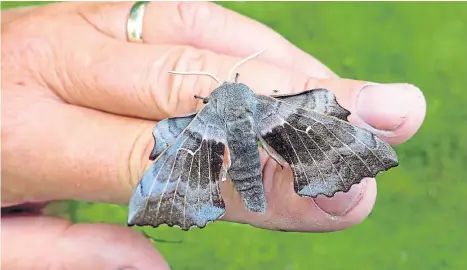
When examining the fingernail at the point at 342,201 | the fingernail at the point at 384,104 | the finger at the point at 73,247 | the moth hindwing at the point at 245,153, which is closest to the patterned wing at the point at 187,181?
the moth hindwing at the point at 245,153

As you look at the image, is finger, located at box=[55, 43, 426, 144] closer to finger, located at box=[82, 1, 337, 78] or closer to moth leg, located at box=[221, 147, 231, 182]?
finger, located at box=[82, 1, 337, 78]

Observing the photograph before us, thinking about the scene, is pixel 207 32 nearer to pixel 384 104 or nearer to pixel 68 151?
pixel 68 151

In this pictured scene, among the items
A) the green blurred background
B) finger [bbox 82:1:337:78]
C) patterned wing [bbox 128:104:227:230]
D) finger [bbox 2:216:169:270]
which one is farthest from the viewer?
the green blurred background

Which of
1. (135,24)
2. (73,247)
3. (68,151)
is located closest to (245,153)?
(68,151)

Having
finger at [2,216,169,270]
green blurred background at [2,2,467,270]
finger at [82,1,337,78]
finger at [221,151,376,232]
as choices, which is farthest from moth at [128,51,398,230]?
green blurred background at [2,2,467,270]

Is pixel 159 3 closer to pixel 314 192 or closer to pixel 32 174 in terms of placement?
pixel 32 174

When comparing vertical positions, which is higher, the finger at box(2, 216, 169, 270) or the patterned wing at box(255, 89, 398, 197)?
the patterned wing at box(255, 89, 398, 197)

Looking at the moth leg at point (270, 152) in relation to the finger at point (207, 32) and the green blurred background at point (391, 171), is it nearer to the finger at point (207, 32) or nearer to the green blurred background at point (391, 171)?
the finger at point (207, 32)

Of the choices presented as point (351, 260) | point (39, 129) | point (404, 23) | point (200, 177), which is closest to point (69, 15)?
point (39, 129)
